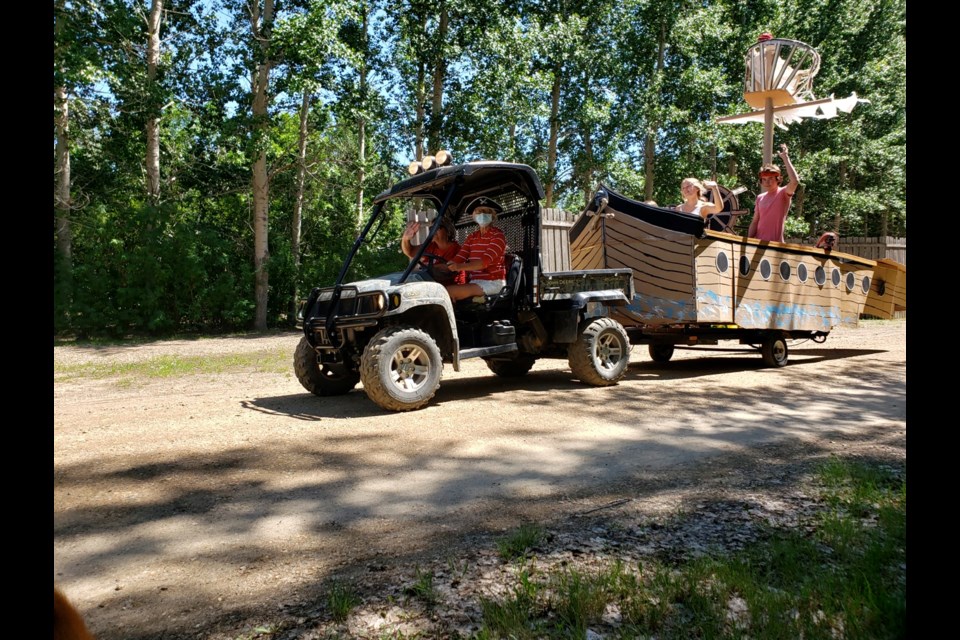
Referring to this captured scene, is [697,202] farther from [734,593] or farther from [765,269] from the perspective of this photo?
[734,593]

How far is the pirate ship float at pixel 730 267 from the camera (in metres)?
8.38

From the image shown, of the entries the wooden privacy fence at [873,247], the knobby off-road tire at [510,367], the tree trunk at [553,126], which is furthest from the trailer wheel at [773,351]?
the tree trunk at [553,126]

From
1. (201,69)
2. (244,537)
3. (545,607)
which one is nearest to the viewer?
(545,607)

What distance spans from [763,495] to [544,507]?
1.15 m

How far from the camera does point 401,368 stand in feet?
20.0

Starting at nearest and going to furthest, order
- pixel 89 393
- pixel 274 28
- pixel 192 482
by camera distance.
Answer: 1. pixel 192 482
2. pixel 89 393
3. pixel 274 28

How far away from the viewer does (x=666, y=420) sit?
19.0 ft

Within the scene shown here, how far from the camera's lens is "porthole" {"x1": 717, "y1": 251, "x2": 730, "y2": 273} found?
8534mm

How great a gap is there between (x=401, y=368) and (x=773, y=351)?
19.9ft

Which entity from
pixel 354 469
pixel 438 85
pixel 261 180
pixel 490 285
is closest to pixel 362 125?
pixel 438 85

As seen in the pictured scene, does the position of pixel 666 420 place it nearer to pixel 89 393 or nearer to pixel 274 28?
pixel 89 393

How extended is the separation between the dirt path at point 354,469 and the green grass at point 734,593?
0.61 metres

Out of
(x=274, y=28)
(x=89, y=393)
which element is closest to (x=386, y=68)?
(x=274, y=28)

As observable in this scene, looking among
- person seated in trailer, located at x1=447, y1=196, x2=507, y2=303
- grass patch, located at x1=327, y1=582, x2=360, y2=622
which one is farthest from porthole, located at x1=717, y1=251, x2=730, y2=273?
grass patch, located at x1=327, y1=582, x2=360, y2=622
